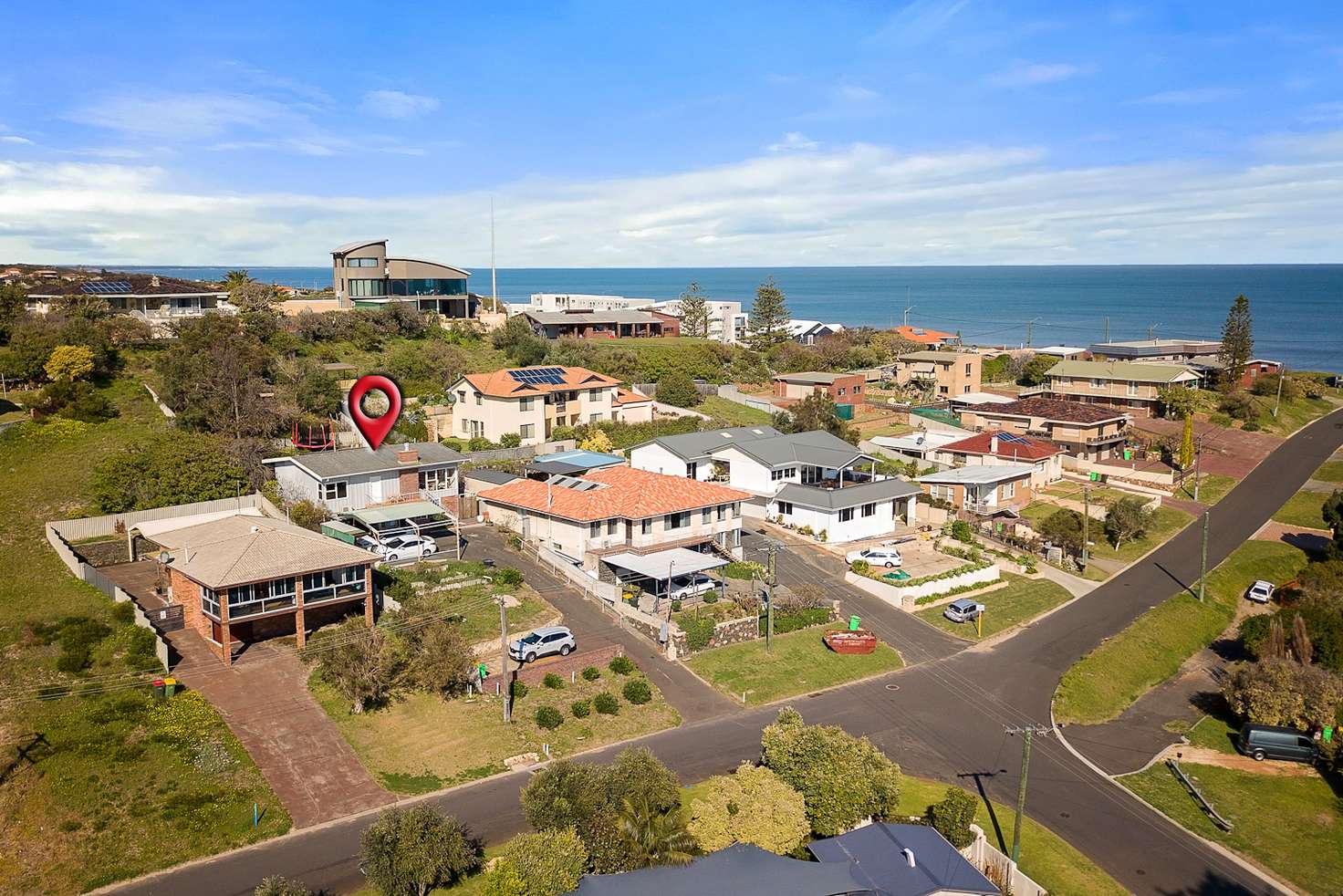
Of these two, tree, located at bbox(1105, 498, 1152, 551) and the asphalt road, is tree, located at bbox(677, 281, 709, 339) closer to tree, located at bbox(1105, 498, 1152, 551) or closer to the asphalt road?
tree, located at bbox(1105, 498, 1152, 551)

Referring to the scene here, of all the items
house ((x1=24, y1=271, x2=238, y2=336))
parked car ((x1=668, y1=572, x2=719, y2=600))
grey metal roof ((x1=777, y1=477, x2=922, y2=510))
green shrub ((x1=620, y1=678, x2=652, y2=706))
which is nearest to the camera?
green shrub ((x1=620, y1=678, x2=652, y2=706))

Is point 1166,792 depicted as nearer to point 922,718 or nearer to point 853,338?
point 922,718

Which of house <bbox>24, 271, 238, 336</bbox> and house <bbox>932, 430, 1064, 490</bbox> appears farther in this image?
house <bbox>24, 271, 238, 336</bbox>

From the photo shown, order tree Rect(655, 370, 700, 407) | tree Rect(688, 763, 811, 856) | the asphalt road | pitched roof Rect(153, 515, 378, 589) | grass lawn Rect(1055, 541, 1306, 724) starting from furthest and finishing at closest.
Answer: tree Rect(655, 370, 700, 407), grass lawn Rect(1055, 541, 1306, 724), pitched roof Rect(153, 515, 378, 589), the asphalt road, tree Rect(688, 763, 811, 856)

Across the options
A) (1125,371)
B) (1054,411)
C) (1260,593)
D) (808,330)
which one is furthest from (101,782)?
A: (808,330)

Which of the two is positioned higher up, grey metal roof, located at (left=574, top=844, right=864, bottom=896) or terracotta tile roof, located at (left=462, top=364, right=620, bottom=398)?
terracotta tile roof, located at (left=462, top=364, right=620, bottom=398)

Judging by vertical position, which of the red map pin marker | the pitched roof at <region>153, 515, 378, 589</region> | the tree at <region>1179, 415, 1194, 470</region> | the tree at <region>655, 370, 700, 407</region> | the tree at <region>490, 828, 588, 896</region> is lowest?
the tree at <region>490, 828, 588, 896</region>

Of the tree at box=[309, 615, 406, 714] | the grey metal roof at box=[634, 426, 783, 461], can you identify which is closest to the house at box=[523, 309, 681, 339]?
the grey metal roof at box=[634, 426, 783, 461]
